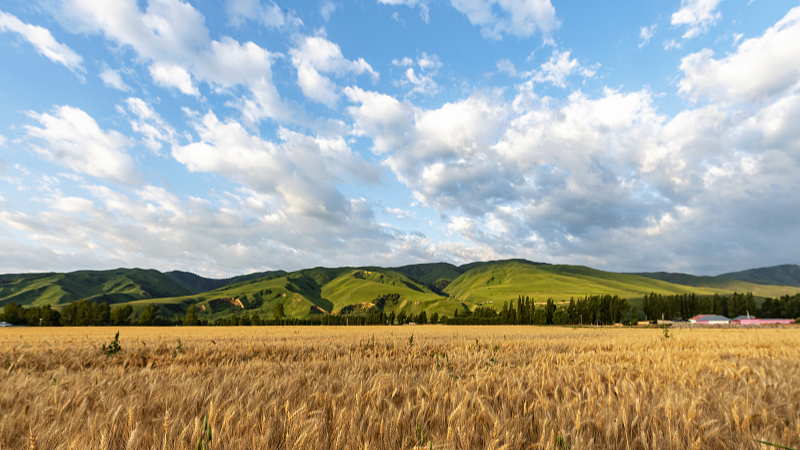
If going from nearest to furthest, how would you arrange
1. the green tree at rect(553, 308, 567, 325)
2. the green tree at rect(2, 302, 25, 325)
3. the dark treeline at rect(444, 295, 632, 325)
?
1. the green tree at rect(2, 302, 25, 325)
2. the green tree at rect(553, 308, 567, 325)
3. the dark treeline at rect(444, 295, 632, 325)

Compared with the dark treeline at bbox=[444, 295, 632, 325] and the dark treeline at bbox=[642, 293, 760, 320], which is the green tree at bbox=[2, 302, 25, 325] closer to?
the dark treeline at bbox=[444, 295, 632, 325]

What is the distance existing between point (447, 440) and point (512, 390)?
2006mm

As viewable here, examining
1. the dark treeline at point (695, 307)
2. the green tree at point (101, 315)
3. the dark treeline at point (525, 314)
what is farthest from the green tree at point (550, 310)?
the green tree at point (101, 315)

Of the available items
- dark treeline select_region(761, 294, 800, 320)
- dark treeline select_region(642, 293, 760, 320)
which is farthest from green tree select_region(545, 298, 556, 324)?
dark treeline select_region(761, 294, 800, 320)

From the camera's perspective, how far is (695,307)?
16062 centimetres

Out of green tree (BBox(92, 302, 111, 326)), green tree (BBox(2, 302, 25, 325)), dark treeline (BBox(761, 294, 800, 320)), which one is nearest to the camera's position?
green tree (BBox(92, 302, 111, 326))

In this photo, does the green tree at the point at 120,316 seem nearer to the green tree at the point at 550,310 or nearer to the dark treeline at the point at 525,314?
the dark treeline at the point at 525,314

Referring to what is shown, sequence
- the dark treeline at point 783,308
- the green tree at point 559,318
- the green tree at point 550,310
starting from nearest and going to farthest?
the green tree at point 559,318 < the dark treeline at point 783,308 < the green tree at point 550,310

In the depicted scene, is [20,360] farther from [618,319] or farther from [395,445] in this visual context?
[618,319]

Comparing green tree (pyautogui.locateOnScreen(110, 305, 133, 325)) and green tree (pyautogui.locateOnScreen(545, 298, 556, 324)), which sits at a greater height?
green tree (pyautogui.locateOnScreen(545, 298, 556, 324))

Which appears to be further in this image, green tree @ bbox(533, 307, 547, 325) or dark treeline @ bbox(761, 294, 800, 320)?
dark treeline @ bbox(761, 294, 800, 320)

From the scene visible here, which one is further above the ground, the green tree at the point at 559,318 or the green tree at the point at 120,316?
the green tree at the point at 559,318

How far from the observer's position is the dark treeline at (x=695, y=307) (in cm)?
15600

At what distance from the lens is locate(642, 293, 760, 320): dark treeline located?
156000 millimetres
